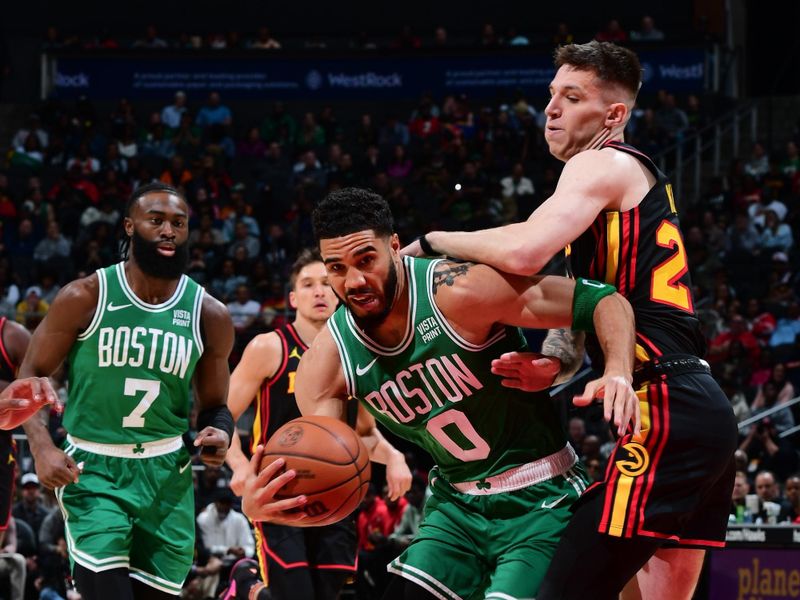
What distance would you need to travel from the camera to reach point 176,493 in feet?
18.1

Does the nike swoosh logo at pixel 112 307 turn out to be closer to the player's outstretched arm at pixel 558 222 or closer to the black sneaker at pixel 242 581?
the black sneaker at pixel 242 581

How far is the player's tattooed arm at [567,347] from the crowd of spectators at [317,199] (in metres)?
5.84

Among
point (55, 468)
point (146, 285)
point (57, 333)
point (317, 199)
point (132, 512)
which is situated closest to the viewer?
point (55, 468)

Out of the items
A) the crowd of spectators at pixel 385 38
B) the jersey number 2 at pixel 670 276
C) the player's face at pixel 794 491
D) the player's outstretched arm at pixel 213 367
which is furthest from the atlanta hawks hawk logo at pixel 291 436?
the crowd of spectators at pixel 385 38

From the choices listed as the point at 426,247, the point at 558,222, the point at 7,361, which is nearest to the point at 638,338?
the point at 558,222

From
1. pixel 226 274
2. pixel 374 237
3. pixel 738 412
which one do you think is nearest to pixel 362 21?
pixel 226 274

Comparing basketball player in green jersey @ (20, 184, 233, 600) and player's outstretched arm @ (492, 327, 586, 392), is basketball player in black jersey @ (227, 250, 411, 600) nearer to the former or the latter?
basketball player in green jersey @ (20, 184, 233, 600)

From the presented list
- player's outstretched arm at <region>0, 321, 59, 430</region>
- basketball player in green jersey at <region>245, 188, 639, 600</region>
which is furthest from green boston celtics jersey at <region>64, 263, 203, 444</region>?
basketball player in green jersey at <region>245, 188, 639, 600</region>

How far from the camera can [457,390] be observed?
3.96 m

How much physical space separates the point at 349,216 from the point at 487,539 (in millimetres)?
1187

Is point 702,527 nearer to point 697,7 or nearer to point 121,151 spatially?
point 121,151

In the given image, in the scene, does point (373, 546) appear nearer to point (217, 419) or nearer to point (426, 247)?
point (217, 419)

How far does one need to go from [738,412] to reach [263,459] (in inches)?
370

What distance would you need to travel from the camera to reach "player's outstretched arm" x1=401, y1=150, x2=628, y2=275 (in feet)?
12.2
